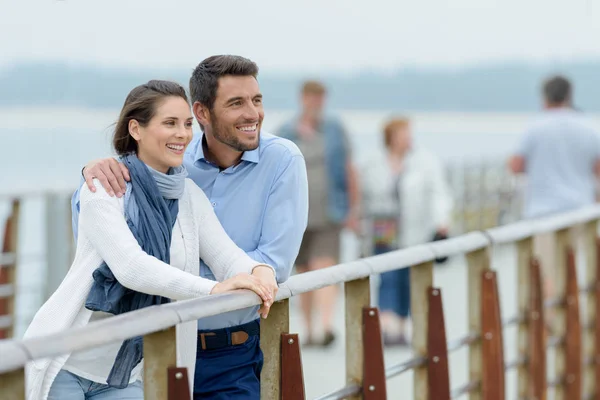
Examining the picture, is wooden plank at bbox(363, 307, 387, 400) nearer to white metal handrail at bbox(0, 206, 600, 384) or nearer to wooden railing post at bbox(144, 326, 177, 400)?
white metal handrail at bbox(0, 206, 600, 384)

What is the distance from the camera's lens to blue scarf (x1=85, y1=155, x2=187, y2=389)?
2730mm

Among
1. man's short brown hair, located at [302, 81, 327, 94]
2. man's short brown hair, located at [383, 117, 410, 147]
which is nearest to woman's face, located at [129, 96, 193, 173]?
man's short brown hair, located at [302, 81, 327, 94]

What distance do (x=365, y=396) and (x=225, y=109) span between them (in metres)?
0.83

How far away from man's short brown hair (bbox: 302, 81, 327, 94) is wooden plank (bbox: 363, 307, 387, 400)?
397cm

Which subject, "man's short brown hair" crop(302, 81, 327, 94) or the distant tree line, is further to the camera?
the distant tree line

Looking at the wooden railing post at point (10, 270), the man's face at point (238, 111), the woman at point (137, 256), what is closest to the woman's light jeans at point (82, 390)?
the woman at point (137, 256)

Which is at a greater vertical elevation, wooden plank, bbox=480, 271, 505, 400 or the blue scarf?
the blue scarf

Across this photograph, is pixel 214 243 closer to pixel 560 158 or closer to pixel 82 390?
pixel 82 390

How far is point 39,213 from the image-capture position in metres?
7.46

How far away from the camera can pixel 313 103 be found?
7184 mm

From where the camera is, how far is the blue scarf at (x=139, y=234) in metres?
2.73

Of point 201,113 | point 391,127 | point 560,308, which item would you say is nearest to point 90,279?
point 201,113

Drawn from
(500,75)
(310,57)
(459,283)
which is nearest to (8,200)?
(459,283)

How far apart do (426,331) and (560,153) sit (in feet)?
12.8
